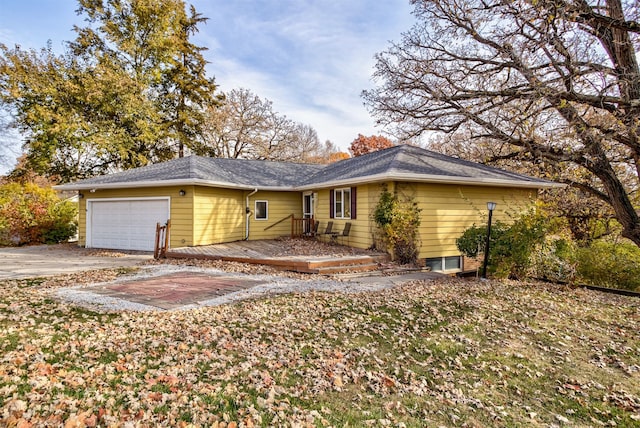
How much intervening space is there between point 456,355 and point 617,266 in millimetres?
7952

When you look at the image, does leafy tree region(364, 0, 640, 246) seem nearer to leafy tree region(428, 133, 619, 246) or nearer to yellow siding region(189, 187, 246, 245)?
leafy tree region(428, 133, 619, 246)

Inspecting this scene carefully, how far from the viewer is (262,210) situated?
569 inches

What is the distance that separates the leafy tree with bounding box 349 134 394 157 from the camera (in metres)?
34.7

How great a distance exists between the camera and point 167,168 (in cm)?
1387

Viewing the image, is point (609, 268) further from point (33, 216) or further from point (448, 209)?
point (33, 216)

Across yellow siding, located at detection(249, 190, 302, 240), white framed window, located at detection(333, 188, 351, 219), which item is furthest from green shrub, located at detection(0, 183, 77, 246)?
white framed window, located at detection(333, 188, 351, 219)

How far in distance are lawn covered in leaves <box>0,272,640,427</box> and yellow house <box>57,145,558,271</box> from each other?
17.2 ft

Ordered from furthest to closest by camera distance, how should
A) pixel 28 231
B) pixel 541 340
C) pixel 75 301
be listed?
pixel 28 231, pixel 75 301, pixel 541 340

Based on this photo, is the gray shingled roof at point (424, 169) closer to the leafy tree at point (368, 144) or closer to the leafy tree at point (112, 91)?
the leafy tree at point (112, 91)

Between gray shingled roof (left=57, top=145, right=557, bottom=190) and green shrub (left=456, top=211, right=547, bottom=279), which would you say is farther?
gray shingled roof (left=57, top=145, right=557, bottom=190)

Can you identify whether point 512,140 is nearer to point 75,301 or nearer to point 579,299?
point 579,299

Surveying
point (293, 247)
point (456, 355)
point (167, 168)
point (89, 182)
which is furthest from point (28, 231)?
point (456, 355)

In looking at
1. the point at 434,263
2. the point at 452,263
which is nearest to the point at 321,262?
the point at 434,263

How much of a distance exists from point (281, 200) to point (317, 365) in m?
11.5
